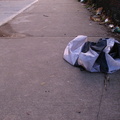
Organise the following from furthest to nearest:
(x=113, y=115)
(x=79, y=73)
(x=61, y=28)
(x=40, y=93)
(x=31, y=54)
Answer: (x=61, y=28), (x=31, y=54), (x=79, y=73), (x=40, y=93), (x=113, y=115)

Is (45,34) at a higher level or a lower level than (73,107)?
lower

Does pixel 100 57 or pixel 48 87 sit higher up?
pixel 100 57

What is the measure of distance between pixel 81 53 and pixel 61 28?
153 inches

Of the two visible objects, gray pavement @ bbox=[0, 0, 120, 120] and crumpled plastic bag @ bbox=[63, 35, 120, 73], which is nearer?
gray pavement @ bbox=[0, 0, 120, 120]

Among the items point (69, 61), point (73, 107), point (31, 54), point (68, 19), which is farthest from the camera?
point (68, 19)

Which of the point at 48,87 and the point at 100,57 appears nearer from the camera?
the point at 48,87

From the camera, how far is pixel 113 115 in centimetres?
299

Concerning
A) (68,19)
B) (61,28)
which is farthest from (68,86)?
(68,19)

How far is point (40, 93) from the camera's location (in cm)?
358

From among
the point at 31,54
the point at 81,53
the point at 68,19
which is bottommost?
the point at 68,19

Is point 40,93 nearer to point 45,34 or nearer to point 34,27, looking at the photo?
point 45,34

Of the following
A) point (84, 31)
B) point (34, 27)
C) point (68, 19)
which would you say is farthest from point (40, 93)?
point (68, 19)

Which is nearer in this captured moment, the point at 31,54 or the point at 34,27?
the point at 31,54

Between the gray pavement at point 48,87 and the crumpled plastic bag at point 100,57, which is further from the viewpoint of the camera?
the crumpled plastic bag at point 100,57
